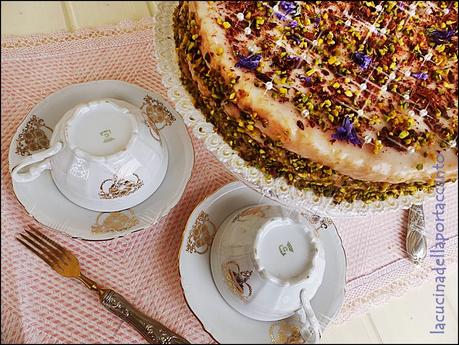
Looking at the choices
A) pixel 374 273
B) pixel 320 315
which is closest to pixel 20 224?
pixel 320 315

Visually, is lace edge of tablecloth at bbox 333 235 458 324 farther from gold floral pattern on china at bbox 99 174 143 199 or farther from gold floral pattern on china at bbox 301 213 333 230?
gold floral pattern on china at bbox 99 174 143 199

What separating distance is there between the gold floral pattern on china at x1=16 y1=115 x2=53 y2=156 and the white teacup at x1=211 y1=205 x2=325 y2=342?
352mm

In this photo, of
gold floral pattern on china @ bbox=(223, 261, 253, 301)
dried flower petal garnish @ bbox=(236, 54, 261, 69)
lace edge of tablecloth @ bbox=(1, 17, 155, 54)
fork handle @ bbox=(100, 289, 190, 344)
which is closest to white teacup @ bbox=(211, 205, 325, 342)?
gold floral pattern on china @ bbox=(223, 261, 253, 301)

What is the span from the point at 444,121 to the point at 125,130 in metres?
0.45

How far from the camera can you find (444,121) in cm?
70

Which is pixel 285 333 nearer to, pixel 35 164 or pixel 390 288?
pixel 390 288

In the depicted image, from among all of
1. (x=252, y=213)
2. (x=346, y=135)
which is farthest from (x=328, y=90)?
(x=252, y=213)

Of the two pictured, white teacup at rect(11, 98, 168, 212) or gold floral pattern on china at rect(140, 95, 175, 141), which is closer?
white teacup at rect(11, 98, 168, 212)

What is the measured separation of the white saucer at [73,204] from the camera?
0.82 metres

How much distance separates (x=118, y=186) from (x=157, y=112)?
179 millimetres

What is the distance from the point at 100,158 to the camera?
0.76 metres

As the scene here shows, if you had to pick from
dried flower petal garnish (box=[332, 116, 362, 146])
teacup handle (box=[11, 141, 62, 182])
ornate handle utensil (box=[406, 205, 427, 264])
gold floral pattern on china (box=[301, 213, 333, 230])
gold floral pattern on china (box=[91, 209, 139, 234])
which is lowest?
ornate handle utensil (box=[406, 205, 427, 264])

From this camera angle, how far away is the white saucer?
0.82m

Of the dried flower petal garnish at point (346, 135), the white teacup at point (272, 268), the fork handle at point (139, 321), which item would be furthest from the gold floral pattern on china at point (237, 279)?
the dried flower petal garnish at point (346, 135)
